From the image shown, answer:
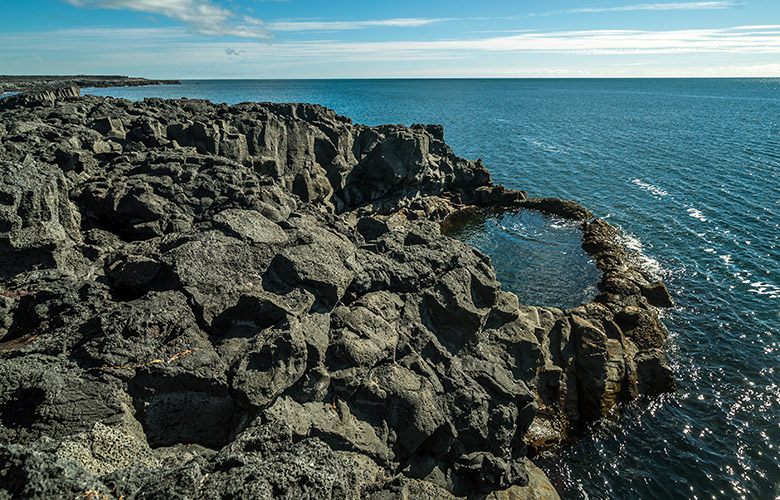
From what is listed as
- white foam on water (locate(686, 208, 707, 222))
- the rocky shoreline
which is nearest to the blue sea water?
white foam on water (locate(686, 208, 707, 222))

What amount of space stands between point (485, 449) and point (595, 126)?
410 ft

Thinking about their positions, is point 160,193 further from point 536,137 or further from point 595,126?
point 595,126

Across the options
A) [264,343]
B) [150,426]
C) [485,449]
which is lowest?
[485,449]

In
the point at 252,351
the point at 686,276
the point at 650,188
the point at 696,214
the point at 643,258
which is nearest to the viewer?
the point at 252,351

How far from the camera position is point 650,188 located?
190 ft

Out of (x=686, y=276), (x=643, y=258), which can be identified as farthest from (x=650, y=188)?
(x=686, y=276)

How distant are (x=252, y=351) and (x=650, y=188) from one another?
6148 centimetres

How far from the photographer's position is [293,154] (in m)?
42.1

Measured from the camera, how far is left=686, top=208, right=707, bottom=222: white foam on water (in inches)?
1820

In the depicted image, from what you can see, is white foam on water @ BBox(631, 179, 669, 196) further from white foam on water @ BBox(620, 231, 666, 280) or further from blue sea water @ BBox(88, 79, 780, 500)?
white foam on water @ BBox(620, 231, 666, 280)

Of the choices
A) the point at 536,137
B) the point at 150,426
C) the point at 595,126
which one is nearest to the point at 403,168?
the point at 150,426

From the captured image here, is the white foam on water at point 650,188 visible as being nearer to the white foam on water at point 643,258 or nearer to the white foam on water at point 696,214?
the white foam on water at point 696,214

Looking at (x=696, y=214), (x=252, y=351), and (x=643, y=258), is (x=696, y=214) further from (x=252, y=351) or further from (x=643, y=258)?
(x=252, y=351)

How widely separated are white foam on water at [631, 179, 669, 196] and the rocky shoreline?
39379 mm
